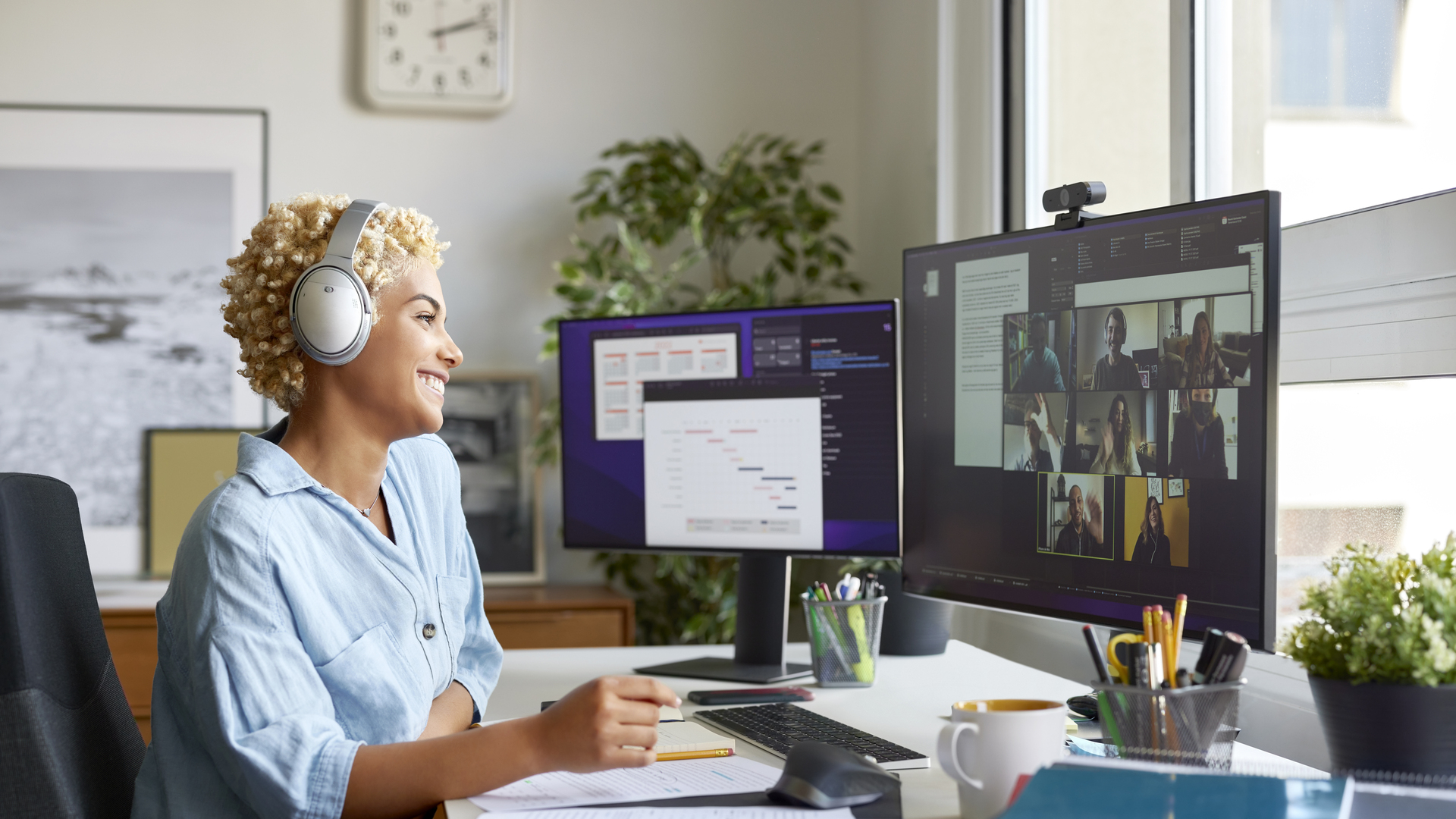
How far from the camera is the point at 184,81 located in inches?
112

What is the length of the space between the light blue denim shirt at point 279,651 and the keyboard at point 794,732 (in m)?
0.32

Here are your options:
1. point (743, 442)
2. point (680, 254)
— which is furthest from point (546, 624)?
point (743, 442)

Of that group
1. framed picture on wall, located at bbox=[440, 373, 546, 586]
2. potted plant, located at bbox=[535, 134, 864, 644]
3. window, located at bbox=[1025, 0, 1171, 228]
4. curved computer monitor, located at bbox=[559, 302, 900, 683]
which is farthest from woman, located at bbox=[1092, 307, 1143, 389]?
framed picture on wall, located at bbox=[440, 373, 546, 586]

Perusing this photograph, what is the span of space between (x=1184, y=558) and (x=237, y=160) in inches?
104

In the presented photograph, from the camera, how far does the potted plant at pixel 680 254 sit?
262 cm

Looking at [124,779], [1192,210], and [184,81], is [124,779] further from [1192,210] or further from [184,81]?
[184,81]

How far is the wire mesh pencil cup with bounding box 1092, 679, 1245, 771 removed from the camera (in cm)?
81

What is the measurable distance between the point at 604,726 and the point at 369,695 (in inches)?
9.9

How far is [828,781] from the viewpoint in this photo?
2.83ft

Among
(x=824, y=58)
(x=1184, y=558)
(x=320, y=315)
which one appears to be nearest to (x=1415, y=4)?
(x=1184, y=558)

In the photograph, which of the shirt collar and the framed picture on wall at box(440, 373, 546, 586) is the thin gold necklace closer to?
the shirt collar

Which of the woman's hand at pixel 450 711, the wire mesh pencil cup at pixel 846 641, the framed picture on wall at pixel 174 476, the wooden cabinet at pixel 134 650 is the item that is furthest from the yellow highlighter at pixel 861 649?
the framed picture on wall at pixel 174 476

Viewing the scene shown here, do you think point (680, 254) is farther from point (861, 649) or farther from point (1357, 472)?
point (1357, 472)

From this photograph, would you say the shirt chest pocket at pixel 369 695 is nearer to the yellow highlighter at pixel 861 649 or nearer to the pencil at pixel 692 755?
the pencil at pixel 692 755
